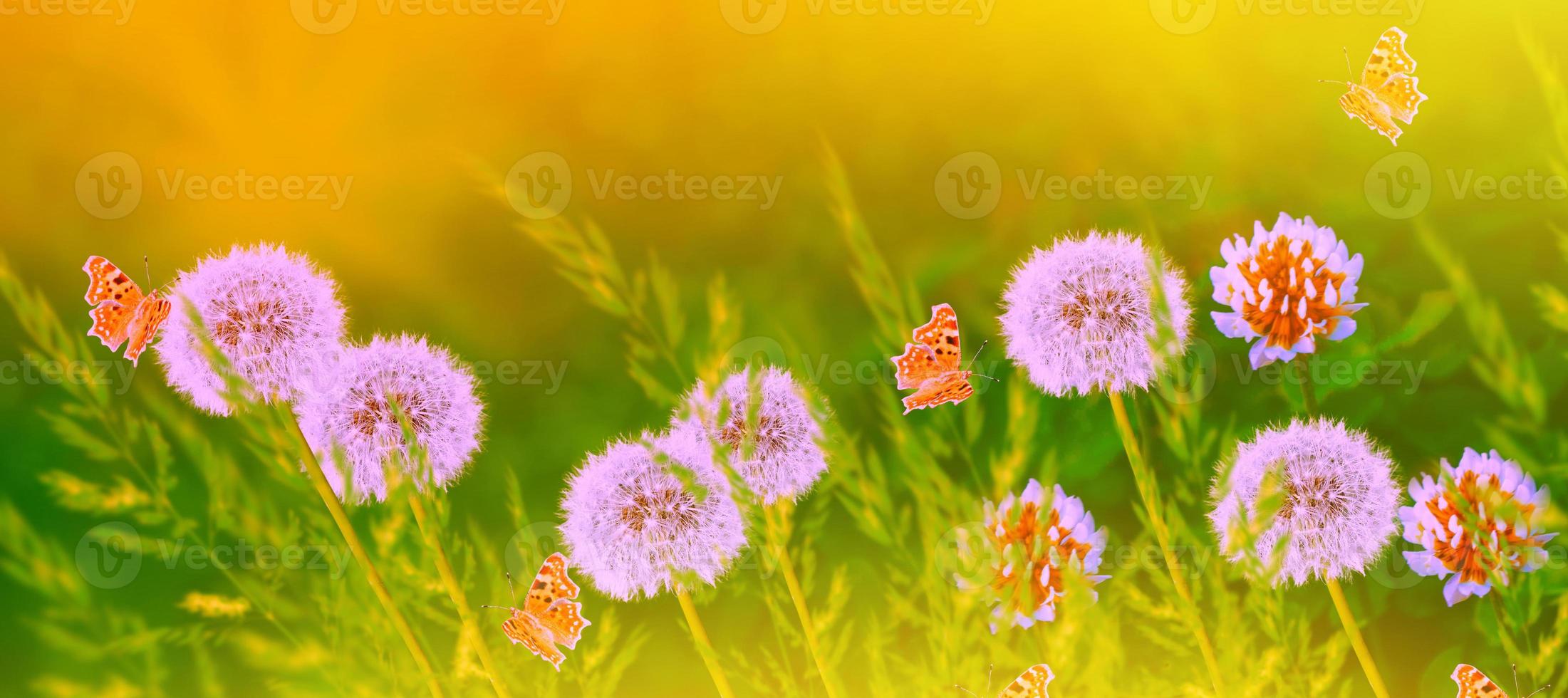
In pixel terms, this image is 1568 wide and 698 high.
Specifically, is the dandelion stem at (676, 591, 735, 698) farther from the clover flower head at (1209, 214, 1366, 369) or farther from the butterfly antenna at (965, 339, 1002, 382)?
the clover flower head at (1209, 214, 1366, 369)

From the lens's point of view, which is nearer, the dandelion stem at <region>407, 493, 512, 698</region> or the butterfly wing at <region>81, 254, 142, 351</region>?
the dandelion stem at <region>407, 493, 512, 698</region>

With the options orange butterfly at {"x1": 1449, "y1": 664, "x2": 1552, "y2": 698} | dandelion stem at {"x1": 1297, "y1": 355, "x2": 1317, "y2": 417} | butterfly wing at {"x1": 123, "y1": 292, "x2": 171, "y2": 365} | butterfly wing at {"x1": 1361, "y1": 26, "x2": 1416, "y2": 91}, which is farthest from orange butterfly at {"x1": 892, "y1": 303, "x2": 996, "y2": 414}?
butterfly wing at {"x1": 123, "y1": 292, "x2": 171, "y2": 365}

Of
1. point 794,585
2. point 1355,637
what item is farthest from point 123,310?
point 1355,637

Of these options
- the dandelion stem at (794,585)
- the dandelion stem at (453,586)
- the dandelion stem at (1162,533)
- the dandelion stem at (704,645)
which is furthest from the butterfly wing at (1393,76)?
the dandelion stem at (453,586)

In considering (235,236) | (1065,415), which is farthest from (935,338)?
(235,236)

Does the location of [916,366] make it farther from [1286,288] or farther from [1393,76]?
[1393,76]

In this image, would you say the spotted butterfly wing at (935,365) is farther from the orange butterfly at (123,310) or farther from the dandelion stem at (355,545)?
the orange butterfly at (123,310)
